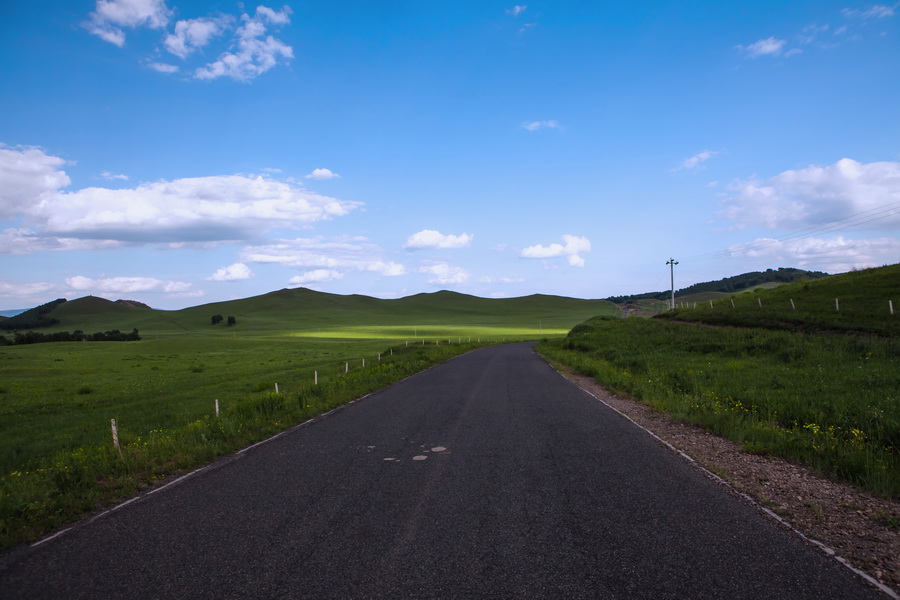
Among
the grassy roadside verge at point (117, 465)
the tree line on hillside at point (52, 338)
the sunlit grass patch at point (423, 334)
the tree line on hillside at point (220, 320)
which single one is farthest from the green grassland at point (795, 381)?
the tree line on hillside at point (220, 320)

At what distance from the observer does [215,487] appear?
24.0ft

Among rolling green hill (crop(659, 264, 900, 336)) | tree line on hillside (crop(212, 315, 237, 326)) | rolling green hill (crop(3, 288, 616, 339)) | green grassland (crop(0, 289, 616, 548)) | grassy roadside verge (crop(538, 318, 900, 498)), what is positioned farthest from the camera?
tree line on hillside (crop(212, 315, 237, 326))

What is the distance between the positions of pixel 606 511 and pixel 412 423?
21.4 ft

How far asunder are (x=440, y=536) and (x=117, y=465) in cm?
656

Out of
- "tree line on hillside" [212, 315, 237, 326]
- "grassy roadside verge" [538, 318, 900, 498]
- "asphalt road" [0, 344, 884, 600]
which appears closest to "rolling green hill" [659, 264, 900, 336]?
"grassy roadside verge" [538, 318, 900, 498]

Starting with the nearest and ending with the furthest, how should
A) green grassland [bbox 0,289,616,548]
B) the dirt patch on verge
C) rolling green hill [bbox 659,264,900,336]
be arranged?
the dirt patch on verge → green grassland [bbox 0,289,616,548] → rolling green hill [bbox 659,264,900,336]

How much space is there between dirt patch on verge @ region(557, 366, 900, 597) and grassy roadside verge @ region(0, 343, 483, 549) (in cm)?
862

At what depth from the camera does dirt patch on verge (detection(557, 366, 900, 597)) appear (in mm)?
4739

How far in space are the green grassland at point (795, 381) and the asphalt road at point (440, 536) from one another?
233 centimetres

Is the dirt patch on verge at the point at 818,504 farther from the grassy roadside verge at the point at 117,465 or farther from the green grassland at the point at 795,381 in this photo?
the grassy roadside verge at the point at 117,465

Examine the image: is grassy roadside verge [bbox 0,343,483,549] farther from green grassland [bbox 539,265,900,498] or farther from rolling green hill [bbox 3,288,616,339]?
rolling green hill [bbox 3,288,616,339]

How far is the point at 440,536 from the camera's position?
5.19 m

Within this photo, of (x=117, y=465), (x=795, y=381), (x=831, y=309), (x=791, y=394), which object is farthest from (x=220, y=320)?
(x=791, y=394)

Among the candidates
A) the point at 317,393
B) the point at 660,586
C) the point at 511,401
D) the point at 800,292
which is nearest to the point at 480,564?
the point at 660,586
